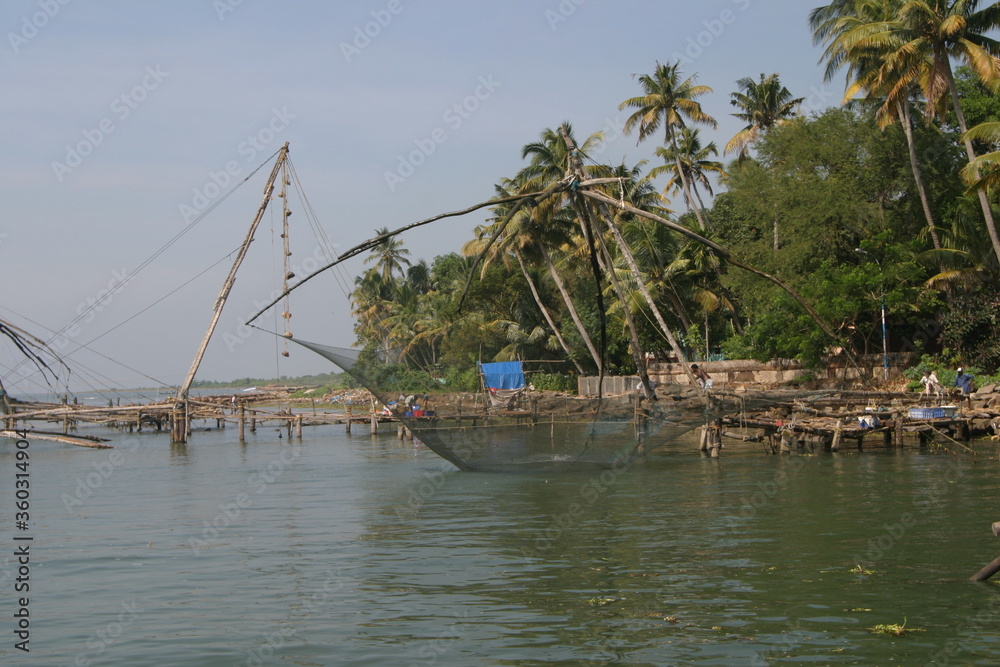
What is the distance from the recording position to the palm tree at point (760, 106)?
37.8 meters

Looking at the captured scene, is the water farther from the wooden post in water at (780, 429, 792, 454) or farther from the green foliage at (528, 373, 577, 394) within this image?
the green foliage at (528, 373, 577, 394)

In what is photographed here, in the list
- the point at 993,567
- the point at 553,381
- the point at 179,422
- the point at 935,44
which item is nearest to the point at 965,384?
the point at 935,44

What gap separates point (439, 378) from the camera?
748 inches

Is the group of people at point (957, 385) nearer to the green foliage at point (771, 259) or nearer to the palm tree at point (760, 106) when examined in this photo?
the green foliage at point (771, 259)

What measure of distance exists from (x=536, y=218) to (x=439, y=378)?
13.9 m

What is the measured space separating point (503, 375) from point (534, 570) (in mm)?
23294

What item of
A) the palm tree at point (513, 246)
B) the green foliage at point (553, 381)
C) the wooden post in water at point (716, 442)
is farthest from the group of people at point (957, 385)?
the green foliage at point (553, 381)

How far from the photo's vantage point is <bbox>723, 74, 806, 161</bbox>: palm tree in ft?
124

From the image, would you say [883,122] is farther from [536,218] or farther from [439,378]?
[439,378]

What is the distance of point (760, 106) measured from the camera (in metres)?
38.1

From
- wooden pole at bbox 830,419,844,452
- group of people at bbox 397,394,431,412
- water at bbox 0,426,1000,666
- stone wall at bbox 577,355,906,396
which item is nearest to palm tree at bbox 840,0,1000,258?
stone wall at bbox 577,355,906,396

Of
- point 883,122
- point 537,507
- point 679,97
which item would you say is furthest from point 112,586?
point 679,97

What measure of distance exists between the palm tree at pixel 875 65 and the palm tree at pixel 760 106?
31.0 feet

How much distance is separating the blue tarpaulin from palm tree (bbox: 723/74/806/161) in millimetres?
13141
